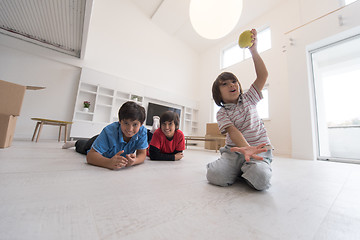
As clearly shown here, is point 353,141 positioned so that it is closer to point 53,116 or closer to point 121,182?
point 121,182

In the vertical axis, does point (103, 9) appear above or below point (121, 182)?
above

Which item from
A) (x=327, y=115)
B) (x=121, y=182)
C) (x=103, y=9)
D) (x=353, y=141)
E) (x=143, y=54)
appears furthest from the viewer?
(x=143, y=54)

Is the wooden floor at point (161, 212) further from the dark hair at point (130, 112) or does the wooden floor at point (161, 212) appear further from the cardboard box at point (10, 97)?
the cardboard box at point (10, 97)

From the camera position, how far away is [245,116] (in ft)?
2.31

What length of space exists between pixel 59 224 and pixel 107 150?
61 cm

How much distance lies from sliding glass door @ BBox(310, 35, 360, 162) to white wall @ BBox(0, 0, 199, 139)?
331 cm

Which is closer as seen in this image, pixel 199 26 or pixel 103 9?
pixel 199 26

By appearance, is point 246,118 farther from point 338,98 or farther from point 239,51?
point 239,51

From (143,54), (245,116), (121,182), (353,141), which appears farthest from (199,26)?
(143,54)

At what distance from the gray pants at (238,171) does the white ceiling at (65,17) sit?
5.96 feet

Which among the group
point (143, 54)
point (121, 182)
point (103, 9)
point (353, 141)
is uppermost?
point (103, 9)

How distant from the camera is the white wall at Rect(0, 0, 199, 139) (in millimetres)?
2510

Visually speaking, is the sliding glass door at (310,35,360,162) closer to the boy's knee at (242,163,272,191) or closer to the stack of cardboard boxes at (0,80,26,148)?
the boy's knee at (242,163,272,191)

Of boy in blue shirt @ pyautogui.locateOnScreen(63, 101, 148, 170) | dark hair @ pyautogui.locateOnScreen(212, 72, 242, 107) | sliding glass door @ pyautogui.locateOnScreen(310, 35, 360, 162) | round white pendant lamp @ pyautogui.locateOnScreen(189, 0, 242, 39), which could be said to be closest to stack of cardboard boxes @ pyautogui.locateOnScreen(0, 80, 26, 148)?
boy in blue shirt @ pyautogui.locateOnScreen(63, 101, 148, 170)
